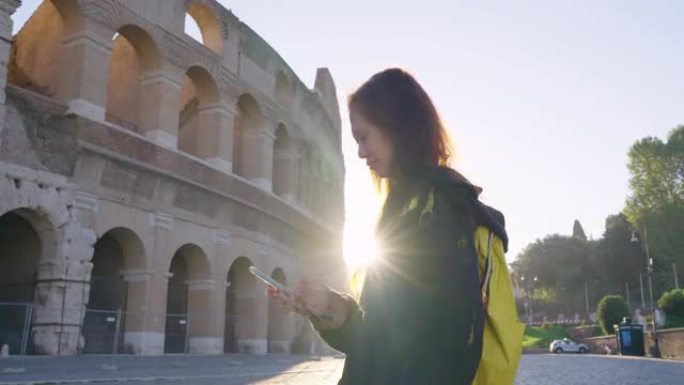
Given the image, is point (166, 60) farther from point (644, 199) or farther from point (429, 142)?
point (644, 199)

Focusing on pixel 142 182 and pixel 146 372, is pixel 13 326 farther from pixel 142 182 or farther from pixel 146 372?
pixel 146 372

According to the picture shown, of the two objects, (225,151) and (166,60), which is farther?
(225,151)

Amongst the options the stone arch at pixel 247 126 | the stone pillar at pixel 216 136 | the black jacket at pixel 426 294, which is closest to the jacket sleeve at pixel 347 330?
the black jacket at pixel 426 294

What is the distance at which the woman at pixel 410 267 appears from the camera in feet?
3.92

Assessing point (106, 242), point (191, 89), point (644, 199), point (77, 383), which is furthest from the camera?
point (644, 199)

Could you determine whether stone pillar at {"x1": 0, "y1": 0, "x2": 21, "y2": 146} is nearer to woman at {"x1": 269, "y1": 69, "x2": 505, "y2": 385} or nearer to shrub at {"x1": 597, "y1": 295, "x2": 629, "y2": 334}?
woman at {"x1": 269, "y1": 69, "x2": 505, "y2": 385}

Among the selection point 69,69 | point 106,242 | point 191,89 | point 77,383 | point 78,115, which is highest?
point 191,89

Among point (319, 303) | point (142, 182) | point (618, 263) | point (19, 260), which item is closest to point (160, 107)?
point (142, 182)

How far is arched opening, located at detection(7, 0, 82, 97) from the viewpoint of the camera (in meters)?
14.9

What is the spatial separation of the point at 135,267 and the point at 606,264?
157 feet

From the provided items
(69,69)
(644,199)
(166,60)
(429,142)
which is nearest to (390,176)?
(429,142)

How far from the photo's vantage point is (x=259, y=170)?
2038 centimetres

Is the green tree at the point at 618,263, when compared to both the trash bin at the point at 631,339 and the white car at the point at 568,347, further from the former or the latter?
the trash bin at the point at 631,339

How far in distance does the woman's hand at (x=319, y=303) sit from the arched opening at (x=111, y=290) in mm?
13524
